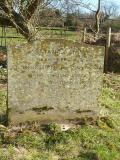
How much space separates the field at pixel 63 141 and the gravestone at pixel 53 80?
0.24m

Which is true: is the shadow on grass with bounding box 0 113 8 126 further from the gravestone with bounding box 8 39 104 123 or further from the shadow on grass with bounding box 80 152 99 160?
the shadow on grass with bounding box 80 152 99 160

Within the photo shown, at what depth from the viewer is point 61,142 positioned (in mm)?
6184

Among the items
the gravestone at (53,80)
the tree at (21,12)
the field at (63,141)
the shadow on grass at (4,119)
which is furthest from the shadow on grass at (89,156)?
the tree at (21,12)

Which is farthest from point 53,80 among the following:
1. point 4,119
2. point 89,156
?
point 89,156

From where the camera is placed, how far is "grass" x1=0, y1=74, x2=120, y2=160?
5863mm

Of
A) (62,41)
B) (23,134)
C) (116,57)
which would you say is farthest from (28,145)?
(116,57)

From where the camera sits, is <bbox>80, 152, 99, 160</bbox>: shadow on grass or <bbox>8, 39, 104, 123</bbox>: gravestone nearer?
<bbox>80, 152, 99, 160</bbox>: shadow on grass

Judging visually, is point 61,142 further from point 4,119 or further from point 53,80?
point 4,119

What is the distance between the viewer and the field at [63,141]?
19.3 ft

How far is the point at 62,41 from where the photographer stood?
6711 millimetres

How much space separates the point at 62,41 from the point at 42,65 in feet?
1.70

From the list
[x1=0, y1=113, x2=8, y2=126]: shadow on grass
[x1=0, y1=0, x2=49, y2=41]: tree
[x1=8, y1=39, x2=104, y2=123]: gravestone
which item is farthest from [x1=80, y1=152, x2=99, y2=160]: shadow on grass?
[x1=0, y1=0, x2=49, y2=41]: tree

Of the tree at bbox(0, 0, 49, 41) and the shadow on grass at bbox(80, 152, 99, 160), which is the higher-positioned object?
the tree at bbox(0, 0, 49, 41)

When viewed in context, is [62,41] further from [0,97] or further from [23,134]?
[0,97]
